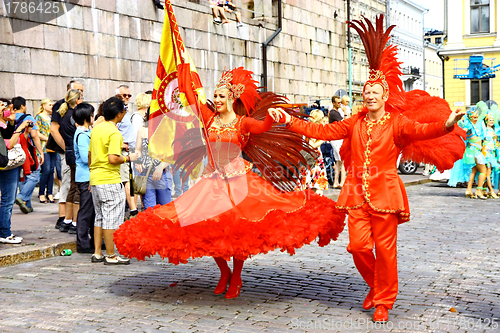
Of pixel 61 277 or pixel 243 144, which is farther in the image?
pixel 61 277

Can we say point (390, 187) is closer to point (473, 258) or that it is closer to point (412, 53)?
point (473, 258)

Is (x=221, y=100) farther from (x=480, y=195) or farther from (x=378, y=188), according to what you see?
(x=480, y=195)

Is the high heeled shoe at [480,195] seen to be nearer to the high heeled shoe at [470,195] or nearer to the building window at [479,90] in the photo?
the high heeled shoe at [470,195]

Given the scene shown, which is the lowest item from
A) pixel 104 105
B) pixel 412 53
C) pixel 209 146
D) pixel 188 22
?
pixel 209 146

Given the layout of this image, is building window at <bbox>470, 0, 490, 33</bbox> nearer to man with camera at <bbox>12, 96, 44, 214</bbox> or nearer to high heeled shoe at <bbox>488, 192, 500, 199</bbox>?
high heeled shoe at <bbox>488, 192, 500, 199</bbox>

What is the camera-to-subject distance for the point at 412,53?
237 feet

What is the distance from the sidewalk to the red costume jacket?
13.4 ft

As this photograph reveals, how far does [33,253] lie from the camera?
737 centimetres

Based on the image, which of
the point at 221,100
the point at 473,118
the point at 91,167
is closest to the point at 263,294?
the point at 221,100

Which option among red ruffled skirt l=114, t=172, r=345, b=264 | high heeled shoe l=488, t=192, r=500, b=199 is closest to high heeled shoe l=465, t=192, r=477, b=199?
high heeled shoe l=488, t=192, r=500, b=199

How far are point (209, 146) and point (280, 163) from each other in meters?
0.76

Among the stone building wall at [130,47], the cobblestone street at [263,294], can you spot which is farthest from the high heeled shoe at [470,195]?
the stone building wall at [130,47]

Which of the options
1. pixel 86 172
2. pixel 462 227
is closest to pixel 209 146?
pixel 86 172

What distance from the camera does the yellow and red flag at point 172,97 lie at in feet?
19.0
